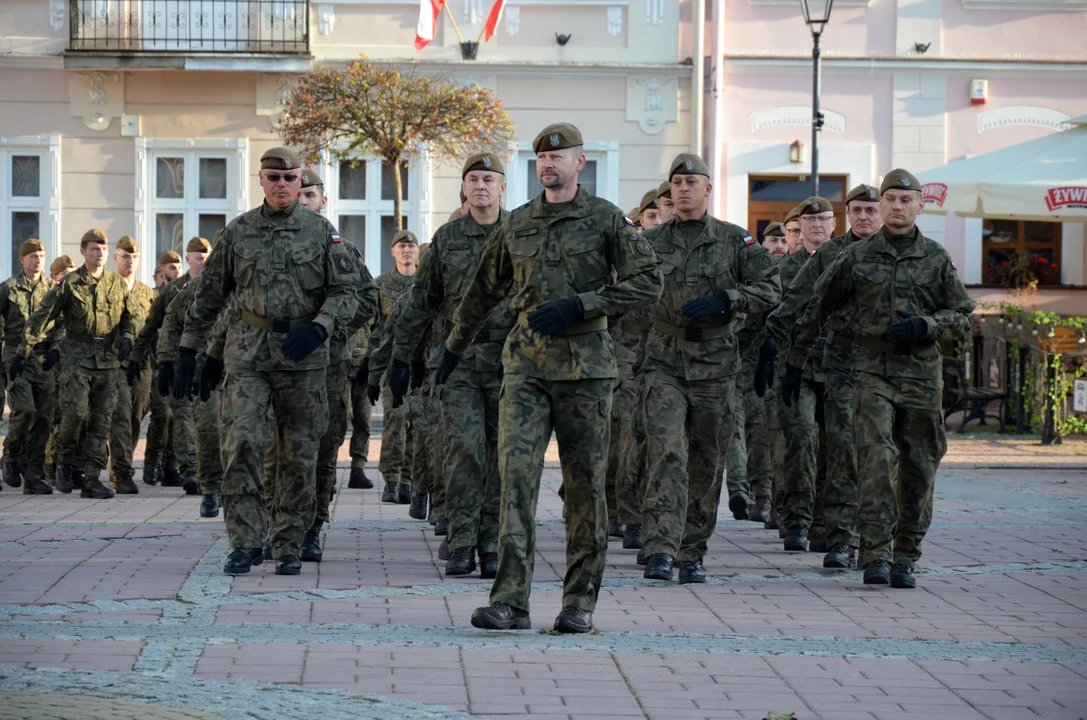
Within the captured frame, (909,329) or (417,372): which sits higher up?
(909,329)

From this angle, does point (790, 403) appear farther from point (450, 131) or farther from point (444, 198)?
point (444, 198)

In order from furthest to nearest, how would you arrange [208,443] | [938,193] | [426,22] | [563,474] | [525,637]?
[426,22] < [938,193] < [208,443] < [563,474] < [525,637]

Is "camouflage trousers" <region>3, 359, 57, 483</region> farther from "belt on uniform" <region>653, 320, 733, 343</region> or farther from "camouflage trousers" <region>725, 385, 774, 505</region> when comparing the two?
"belt on uniform" <region>653, 320, 733, 343</region>

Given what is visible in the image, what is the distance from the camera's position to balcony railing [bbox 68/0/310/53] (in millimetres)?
22641

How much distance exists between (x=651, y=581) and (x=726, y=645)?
1859 mm

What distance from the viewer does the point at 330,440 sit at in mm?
9594

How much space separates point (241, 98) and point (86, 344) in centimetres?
998

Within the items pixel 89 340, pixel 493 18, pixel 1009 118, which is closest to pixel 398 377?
pixel 89 340

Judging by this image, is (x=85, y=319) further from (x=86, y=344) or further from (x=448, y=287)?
(x=448, y=287)

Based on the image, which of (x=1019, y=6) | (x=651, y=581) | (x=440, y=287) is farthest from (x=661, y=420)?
(x=1019, y=6)

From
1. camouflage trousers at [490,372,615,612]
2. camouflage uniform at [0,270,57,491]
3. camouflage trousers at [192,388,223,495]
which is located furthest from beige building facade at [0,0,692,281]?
camouflage trousers at [490,372,615,612]

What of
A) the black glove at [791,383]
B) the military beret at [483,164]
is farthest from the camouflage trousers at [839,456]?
the military beret at [483,164]

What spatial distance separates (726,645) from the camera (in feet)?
21.2

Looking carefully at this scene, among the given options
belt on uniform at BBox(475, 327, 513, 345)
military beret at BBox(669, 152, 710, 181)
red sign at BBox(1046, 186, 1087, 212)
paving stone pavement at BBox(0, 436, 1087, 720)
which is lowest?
paving stone pavement at BBox(0, 436, 1087, 720)
